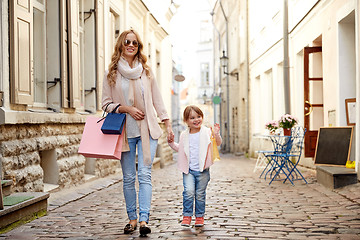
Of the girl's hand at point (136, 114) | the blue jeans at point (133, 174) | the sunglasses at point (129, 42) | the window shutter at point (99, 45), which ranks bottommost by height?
the blue jeans at point (133, 174)

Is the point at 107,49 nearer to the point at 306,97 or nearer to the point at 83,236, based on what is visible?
the point at 306,97

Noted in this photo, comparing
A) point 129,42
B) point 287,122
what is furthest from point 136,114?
point 287,122

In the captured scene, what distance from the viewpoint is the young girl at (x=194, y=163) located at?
5102 mm

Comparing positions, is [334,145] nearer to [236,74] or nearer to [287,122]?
[287,122]

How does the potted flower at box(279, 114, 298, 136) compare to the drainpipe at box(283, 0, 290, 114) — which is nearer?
the potted flower at box(279, 114, 298, 136)

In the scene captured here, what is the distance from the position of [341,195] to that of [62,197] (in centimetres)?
381

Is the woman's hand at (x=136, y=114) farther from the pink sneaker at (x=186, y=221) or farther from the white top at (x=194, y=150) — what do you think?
the pink sneaker at (x=186, y=221)

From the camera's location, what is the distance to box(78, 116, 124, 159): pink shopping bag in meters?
4.75

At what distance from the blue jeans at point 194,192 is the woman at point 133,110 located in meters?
0.43

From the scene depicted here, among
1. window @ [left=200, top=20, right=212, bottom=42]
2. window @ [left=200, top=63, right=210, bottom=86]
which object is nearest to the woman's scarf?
window @ [left=200, top=63, right=210, bottom=86]

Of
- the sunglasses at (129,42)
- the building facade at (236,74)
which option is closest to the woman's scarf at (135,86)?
the sunglasses at (129,42)

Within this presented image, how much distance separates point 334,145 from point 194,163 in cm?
502

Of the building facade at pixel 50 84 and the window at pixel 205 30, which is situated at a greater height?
the window at pixel 205 30

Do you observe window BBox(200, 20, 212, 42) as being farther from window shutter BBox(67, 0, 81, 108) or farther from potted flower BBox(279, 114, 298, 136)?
window shutter BBox(67, 0, 81, 108)
